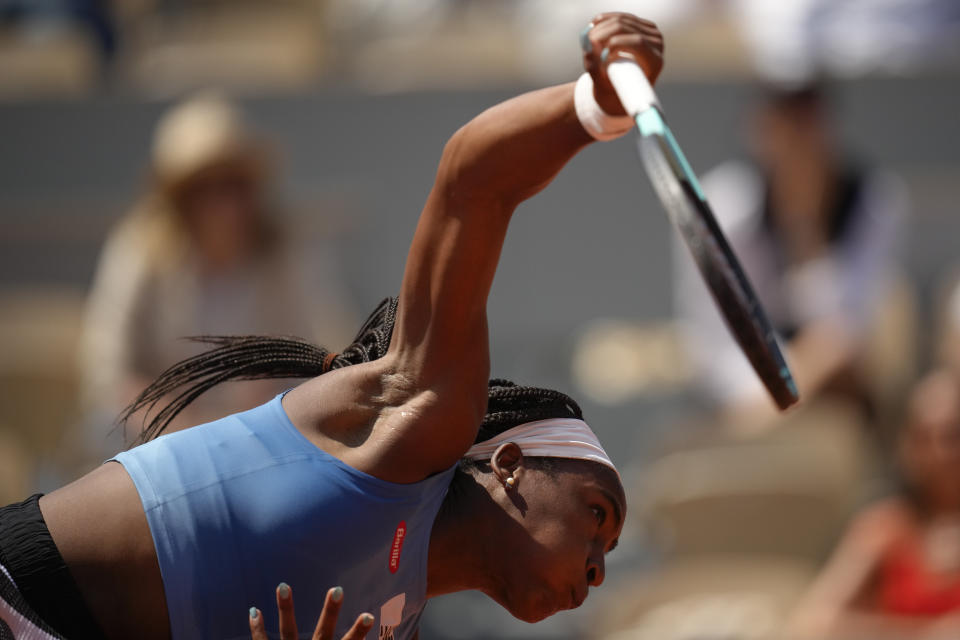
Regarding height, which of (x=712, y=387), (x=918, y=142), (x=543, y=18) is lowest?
(x=712, y=387)

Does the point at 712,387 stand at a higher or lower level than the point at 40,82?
lower

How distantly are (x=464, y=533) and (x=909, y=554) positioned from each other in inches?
97.8

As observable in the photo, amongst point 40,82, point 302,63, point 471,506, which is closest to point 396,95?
point 302,63

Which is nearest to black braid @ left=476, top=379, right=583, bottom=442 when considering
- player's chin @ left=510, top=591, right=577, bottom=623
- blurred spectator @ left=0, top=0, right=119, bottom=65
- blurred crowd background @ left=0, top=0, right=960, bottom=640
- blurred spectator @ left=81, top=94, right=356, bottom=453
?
player's chin @ left=510, top=591, right=577, bottom=623

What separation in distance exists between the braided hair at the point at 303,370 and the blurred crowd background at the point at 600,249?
4.13 ft

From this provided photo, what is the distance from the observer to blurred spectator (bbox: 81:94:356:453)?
3.86 m

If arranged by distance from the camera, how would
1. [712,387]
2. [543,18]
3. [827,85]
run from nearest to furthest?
1. [712,387]
2. [827,85]
3. [543,18]

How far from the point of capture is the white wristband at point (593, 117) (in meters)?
1.68

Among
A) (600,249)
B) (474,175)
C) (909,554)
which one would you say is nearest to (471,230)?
(474,175)

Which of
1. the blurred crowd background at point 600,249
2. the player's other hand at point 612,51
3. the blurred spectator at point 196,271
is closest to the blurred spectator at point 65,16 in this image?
the blurred crowd background at point 600,249

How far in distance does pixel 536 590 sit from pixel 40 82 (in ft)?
13.8

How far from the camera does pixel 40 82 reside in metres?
5.53

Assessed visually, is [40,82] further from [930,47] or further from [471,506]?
[471,506]

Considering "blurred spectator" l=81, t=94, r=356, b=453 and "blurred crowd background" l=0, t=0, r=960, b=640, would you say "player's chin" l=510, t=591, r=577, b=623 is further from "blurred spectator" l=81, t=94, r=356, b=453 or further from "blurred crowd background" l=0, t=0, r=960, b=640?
"blurred spectator" l=81, t=94, r=356, b=453
